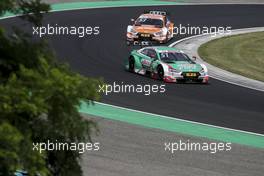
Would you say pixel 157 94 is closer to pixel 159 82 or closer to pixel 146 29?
pixel 159 82

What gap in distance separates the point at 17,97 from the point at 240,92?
759 inches

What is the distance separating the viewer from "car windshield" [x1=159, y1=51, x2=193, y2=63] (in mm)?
27094

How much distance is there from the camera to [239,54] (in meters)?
34.2

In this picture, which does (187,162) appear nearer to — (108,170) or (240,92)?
(108,170)

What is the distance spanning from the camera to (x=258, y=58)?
33344mm

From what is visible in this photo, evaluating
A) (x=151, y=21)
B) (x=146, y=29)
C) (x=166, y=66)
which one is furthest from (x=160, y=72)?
(x=151, y=21)

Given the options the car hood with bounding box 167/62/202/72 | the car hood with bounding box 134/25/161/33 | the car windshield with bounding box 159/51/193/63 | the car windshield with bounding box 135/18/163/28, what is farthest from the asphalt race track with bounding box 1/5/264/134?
the car windshield with bounding box 135/18/163/28

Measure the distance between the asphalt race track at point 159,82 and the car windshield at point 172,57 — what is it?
106cm

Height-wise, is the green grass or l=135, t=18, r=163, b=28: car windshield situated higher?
l=135, t=18, r=163, b=28: car windshield

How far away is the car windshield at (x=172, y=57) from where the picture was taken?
27.1m

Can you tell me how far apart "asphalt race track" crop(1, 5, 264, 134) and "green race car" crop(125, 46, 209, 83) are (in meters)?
0.36

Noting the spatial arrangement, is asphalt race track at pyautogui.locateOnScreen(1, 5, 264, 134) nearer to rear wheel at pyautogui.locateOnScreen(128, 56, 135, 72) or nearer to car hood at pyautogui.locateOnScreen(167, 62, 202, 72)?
rear wheel at pyautogui.locateOnScreen(128, 56, 135, 72)

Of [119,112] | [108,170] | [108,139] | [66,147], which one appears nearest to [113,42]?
[119,112]

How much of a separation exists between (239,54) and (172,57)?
25.0 ft
